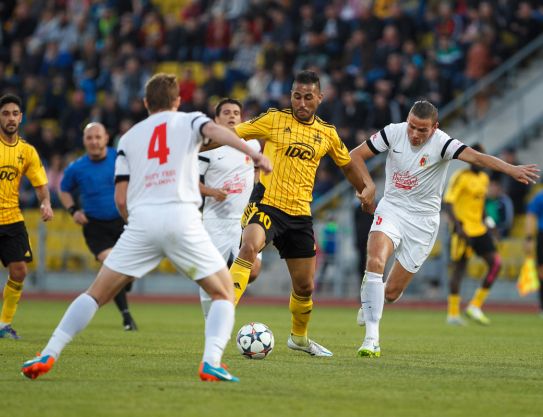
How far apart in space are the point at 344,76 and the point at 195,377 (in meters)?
16.7

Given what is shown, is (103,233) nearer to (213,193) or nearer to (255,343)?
(213,193)

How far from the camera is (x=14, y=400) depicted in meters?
7.23

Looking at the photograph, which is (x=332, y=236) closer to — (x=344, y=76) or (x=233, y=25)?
(x=344, y=76)

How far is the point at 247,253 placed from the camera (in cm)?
1022

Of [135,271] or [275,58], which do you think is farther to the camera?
[275,58]

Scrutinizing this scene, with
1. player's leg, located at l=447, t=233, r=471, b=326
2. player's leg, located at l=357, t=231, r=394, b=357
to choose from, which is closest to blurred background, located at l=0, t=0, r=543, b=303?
player's leg, located at l=447, t=233, r=471, b=326

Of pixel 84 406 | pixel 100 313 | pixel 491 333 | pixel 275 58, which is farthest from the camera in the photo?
pixel 275 58

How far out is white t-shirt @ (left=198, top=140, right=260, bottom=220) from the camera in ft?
41.4

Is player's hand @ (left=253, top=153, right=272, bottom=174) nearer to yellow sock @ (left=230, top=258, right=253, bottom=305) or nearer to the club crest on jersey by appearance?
yellow sock @ (left=230, top=258, right=253, bottom=305)

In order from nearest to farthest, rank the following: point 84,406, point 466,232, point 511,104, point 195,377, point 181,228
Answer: point 84,406 < point 181,228 < point 195,377 < point 466,232 < point 511,104

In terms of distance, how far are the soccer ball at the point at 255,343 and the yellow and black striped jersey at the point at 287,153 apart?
1196mm

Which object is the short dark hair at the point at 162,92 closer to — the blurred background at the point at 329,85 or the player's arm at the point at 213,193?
the player's arm at the point at 213,193

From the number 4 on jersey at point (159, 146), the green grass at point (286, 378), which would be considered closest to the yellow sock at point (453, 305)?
the green grass at point (286, 378)

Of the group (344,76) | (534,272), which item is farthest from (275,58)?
(534,272)
